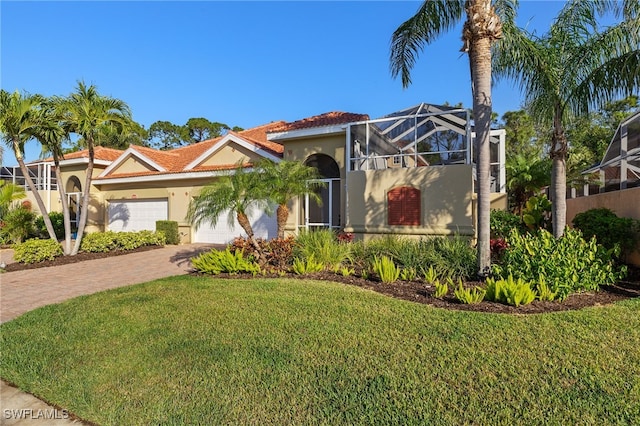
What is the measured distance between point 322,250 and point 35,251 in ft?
36.7

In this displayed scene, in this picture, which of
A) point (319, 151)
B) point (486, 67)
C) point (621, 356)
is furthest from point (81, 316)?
point (319, 151)

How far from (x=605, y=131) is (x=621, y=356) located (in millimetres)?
27713

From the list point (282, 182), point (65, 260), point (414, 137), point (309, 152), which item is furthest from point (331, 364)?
point (65, 260)

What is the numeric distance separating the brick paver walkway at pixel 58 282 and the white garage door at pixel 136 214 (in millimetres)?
4705

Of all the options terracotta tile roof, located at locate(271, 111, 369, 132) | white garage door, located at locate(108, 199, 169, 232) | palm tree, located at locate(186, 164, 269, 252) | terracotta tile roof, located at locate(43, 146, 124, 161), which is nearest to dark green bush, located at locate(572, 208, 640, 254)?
palm tree, located at locate(186, 164, 269, 252)

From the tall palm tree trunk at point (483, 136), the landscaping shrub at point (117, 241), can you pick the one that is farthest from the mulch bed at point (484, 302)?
the landscaping shrub at point (117, 241)

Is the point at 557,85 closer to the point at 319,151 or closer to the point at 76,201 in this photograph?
the point at 319,151

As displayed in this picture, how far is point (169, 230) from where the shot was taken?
18.7 m

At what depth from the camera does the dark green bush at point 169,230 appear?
1867 cm

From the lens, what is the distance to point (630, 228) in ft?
27.4

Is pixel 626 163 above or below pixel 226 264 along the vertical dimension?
above

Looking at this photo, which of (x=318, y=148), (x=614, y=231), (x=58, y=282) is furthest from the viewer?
(x=318, y=148)

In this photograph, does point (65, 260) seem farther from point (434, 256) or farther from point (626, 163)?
point (626, 163)

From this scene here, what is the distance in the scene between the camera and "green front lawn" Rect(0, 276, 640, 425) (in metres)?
3.48
